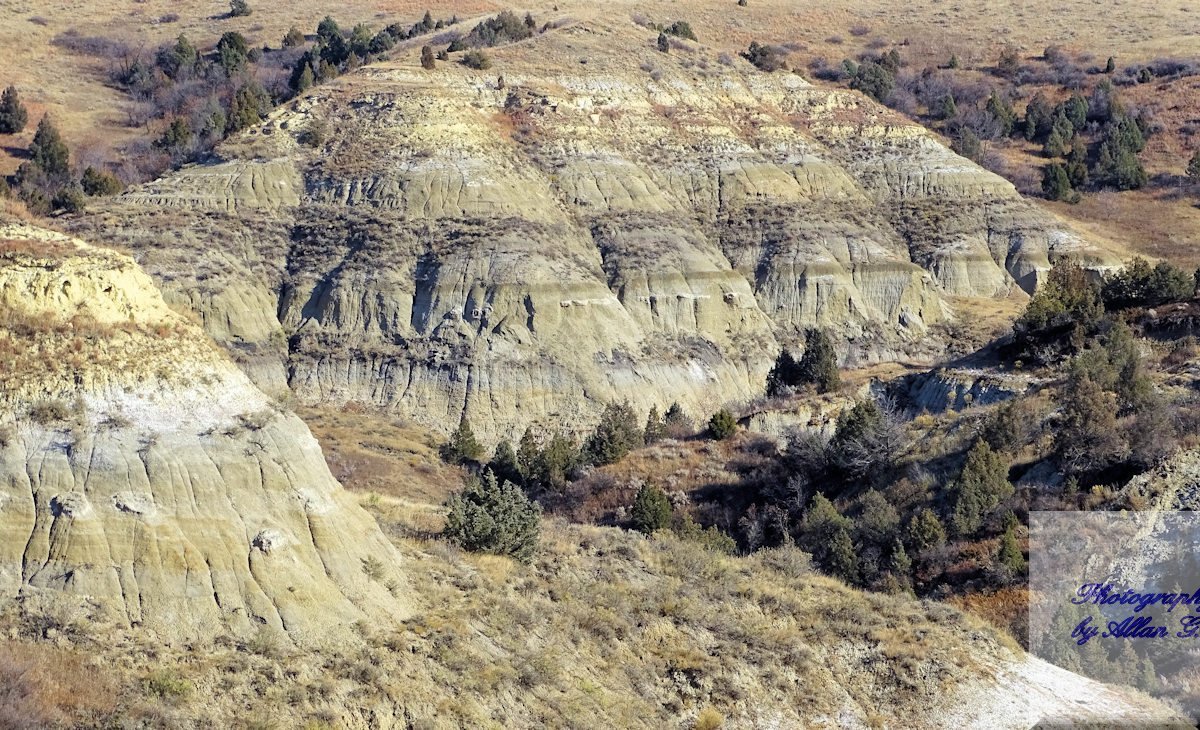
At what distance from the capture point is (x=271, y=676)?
46.5 ft

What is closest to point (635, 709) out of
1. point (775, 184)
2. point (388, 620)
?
point (388, 620)

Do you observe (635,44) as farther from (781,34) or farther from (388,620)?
(388,620)

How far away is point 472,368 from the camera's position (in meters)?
51.1

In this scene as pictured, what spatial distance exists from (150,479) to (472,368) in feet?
119

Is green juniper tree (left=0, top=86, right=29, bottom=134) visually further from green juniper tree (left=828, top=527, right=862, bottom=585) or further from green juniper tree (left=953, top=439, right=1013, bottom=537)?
green juniper tree (left=953, top=439, right=1013, bottom=537)

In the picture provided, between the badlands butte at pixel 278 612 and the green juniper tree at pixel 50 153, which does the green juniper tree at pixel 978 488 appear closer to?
the badlands butte at pixel 278 612

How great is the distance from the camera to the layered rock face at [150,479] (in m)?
14.3

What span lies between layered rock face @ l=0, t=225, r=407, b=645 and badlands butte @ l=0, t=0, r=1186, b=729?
4 centimetres

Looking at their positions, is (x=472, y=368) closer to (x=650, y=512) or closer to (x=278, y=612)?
(x=650, y=512)

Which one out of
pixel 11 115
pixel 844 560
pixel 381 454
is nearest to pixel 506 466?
pixel 381 454

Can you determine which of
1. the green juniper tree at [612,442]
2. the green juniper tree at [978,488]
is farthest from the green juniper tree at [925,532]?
the green juniper tree at [612,442]

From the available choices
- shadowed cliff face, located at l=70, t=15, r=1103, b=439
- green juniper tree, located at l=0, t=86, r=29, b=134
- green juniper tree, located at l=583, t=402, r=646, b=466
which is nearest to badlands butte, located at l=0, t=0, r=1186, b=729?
shadowed cliff face, located at l=70, t=15, r=1103, b=439

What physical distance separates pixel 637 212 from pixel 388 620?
47746mm

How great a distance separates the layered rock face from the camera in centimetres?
1430
